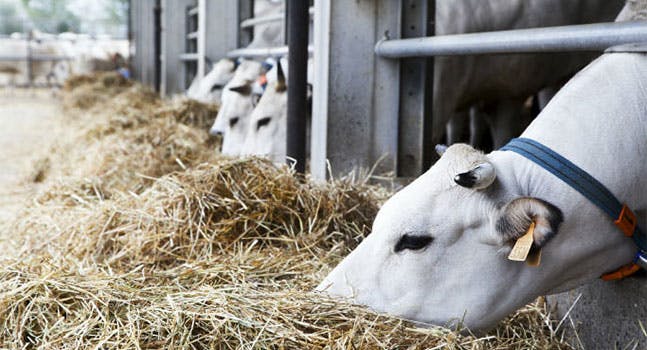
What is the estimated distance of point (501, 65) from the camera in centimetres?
564

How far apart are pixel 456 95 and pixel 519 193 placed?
9.76ft

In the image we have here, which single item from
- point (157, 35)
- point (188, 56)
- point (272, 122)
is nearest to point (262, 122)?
point (272, 122)

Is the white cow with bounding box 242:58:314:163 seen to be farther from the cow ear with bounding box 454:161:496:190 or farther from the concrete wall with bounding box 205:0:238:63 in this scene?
the concrete wall with bounding box 205:0:238:63

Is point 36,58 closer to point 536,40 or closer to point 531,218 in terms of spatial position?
point 536,40

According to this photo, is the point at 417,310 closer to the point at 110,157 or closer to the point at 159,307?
the point at 159,307

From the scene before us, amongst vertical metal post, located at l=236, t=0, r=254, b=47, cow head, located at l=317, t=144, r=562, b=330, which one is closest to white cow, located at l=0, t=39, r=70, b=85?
vertical metal post, located at l=236, t=0, r=254, b=47

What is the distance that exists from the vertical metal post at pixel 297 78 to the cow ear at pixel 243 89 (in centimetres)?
275

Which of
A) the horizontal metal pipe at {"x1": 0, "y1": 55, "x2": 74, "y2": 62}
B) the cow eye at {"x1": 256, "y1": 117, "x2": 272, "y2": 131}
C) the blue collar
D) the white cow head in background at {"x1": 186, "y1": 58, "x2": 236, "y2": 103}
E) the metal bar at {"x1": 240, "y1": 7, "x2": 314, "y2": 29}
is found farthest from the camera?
the horizontal metal pipe at {"x1": 0, "y1": 55, "x2": 74, "y2": 62}

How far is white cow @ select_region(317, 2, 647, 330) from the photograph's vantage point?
2.44 meters

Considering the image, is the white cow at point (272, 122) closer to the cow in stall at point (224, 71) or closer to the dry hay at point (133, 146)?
the dry hay at point (133, 146)

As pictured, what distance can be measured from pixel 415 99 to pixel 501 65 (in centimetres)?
143

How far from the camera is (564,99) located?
8.66ft

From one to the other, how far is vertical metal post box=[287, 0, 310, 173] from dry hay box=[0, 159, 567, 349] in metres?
0.33

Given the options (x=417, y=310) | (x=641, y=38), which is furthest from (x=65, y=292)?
Result: (x=641, y=38)
